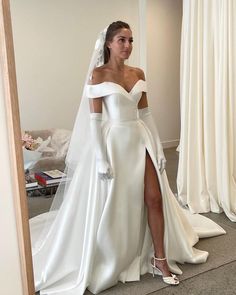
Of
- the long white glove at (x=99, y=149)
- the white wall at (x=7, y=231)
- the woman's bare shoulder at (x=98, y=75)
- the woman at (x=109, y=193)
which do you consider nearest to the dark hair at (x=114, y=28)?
the woman at (x=109, y=193)

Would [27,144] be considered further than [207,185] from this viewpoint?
No

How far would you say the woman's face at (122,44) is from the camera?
1751 millimetres

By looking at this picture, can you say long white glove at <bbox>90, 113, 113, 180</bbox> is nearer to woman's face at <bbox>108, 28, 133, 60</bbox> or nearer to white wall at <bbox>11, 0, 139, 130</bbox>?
white wall at <bbox>11, 0, 139, 130</bbox>

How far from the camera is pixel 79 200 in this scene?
6.19 feet

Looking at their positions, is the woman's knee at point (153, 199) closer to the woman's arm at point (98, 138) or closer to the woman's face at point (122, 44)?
the woman's arm at point (98, 138)

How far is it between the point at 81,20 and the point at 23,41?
0.37 m

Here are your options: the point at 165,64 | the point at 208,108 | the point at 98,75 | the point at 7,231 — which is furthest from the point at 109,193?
the point at 208,108

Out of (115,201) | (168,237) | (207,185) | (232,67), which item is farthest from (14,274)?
(232,67)

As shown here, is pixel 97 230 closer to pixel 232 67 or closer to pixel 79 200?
pixel 79 200

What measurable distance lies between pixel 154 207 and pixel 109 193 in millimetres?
284

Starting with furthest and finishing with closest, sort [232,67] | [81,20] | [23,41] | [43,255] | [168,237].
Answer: [232,67], [168,237], [43,255], [81,20], [23,41]

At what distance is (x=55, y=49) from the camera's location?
1.47m

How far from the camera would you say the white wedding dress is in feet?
5.96

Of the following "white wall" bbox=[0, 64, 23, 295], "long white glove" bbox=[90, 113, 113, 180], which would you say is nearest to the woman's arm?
"long white glove" bbox=[90, 113, 113, 180]
